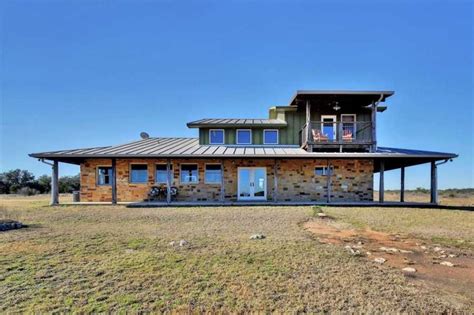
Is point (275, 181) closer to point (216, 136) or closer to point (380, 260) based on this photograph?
point (216, 136)

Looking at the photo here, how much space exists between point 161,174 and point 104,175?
10.7 feet

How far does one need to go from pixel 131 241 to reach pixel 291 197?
10530mm

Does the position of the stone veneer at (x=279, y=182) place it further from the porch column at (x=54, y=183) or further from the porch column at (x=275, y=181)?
the porch column at (x=54, y=183)

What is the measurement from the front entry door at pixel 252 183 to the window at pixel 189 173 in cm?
243

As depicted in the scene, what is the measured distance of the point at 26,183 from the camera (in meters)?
33.8

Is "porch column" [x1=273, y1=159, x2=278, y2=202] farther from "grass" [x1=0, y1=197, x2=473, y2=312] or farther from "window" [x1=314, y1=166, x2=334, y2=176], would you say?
"grass" [x1=0, y1=197, x2=473, y2=312]

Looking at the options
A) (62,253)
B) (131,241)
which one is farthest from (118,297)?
(131,241)

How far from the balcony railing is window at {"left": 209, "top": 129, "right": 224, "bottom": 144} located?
4.85 metres

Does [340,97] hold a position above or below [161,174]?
above

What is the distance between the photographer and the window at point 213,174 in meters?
15.8

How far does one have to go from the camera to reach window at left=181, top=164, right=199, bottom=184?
15.8m

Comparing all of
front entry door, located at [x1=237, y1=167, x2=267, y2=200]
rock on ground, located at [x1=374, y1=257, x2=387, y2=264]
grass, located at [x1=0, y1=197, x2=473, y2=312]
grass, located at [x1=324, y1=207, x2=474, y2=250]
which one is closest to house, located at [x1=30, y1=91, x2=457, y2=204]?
front entry door, located at [x1=237, y1=167, x2=267, y2=200]

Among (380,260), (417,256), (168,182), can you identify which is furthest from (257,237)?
(168,182)

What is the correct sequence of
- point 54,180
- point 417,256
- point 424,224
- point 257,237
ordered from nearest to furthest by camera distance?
point 417,256
point 257,237
point 424,224
point 54,180
